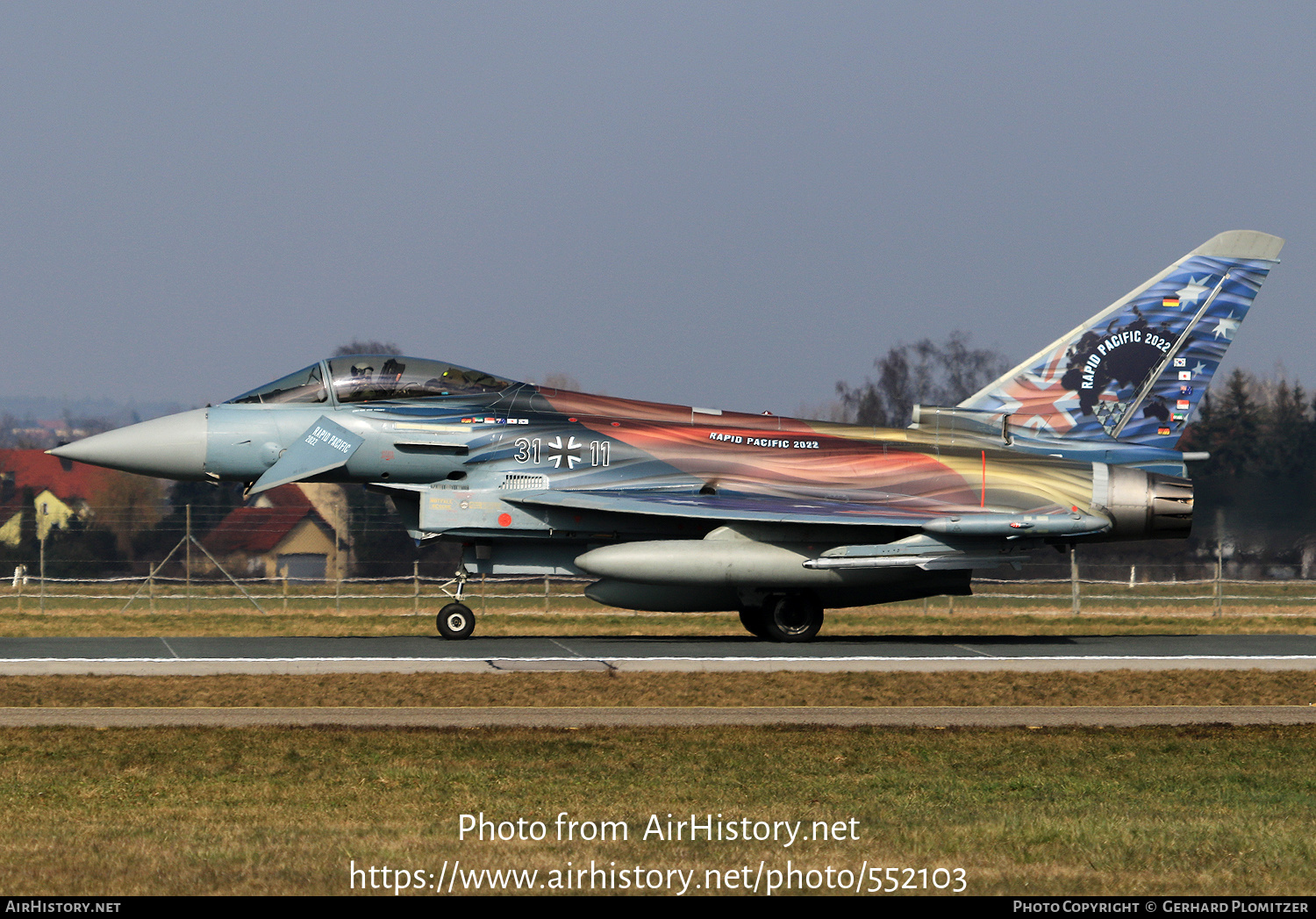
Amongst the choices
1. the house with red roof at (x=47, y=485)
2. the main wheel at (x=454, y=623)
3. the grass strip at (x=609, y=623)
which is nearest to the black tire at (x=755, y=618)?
the grass strip at (x=609, y=623)

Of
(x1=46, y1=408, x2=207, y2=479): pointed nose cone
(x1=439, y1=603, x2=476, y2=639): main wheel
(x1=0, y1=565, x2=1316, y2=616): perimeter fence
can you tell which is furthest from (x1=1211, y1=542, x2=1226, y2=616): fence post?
(x1=46, y1=408, x2=207, y2=479): pointed nose cone

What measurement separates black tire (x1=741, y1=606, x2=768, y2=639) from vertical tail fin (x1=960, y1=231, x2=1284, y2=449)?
4.67 m

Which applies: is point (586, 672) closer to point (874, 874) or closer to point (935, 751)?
point (935, 751)

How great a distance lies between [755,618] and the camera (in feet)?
69.8

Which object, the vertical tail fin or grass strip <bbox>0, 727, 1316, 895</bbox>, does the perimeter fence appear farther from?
grass strip <bbox>0, 727, 1316, 895</bbox>

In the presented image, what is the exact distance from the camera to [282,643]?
1952cm

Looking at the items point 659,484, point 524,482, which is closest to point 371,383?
point 524,482

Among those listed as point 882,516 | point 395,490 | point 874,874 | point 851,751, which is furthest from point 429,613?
point 874,874

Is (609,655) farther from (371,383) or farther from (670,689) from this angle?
(371,383)

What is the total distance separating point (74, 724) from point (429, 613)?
790 inches

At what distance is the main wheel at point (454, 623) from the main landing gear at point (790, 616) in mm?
4029

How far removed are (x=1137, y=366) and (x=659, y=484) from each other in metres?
8.03

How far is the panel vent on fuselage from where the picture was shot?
798 inches

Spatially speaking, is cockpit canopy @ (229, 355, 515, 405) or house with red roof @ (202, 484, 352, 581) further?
house with red roof @ (202, 484, 352, 581)
